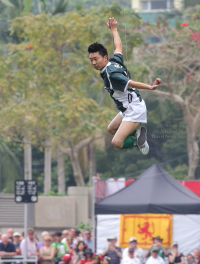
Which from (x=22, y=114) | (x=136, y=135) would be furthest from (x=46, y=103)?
(x=136, y=135)

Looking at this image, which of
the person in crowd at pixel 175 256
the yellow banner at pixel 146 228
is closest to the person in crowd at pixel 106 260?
the person in crowd at pixel 175 256

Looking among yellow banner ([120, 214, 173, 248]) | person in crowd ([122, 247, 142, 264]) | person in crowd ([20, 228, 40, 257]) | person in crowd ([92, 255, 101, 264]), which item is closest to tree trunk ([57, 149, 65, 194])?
yellow banner ([120, 214, 173, 248])

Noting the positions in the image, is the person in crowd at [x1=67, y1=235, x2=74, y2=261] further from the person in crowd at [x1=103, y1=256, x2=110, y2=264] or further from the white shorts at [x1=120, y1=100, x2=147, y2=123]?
the white shorts at [x1=120, y1=100, x2=147, y2=123]

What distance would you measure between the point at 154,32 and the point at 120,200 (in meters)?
9.87

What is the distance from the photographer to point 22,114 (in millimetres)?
22703

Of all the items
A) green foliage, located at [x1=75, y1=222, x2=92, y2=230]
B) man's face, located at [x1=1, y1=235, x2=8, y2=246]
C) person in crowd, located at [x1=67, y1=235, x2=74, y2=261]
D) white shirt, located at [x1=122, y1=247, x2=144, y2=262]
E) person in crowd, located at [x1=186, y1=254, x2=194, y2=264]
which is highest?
man's face, located at [x1=1, y1=235, x2=8, y2=246]

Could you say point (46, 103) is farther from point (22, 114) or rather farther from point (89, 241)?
point (89, 241)

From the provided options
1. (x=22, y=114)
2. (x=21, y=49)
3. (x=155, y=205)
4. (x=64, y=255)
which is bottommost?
(x=64, y=255)

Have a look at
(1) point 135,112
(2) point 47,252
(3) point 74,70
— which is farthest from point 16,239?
(3) point 74,70

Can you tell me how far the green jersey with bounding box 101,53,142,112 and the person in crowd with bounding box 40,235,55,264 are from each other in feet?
20.6

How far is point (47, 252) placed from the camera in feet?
45.2

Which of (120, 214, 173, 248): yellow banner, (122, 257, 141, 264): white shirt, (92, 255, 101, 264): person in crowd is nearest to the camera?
(92, 255, 101, 264): person in crowd

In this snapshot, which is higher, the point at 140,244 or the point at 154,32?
the point at 154,32

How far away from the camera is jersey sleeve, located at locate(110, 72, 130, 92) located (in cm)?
786
